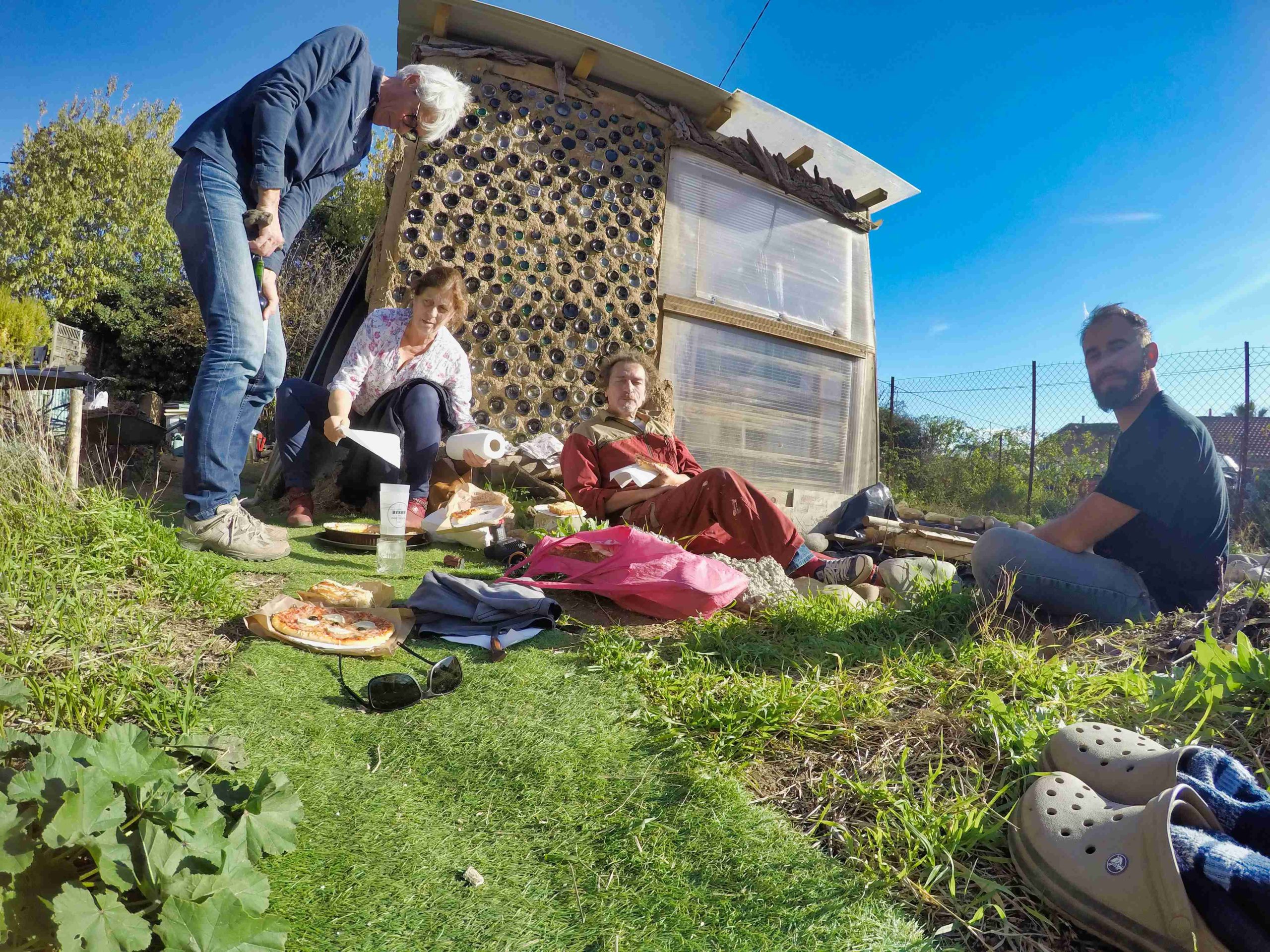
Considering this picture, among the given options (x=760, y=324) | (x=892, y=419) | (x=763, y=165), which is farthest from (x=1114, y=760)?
(x=892, y=419)

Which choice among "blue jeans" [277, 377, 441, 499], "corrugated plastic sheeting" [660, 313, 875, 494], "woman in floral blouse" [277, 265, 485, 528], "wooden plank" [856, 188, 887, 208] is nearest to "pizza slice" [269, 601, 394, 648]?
"woman in floral blouse" [277, 265, 485, 528]

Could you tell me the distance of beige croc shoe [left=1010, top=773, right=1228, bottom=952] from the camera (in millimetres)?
1017

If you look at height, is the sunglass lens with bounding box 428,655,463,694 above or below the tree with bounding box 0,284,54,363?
below

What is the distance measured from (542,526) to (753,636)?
5.60 feet

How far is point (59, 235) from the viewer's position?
583 inches

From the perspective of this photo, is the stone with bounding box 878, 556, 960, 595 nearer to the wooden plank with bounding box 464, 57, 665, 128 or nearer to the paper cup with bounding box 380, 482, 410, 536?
the paper cup with bounding box 380, 482, 410, 536

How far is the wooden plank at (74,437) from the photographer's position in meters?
2.62

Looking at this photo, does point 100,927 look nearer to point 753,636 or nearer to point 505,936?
point 505,936

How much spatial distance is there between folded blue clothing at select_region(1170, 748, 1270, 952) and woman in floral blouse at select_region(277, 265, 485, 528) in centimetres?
339

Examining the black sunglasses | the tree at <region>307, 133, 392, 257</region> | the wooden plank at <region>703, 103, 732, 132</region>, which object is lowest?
the black sunglasses

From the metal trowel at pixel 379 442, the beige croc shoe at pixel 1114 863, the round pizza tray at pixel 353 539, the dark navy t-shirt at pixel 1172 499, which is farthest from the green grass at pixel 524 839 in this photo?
the dark navy t-shirt at pixel 1172 499

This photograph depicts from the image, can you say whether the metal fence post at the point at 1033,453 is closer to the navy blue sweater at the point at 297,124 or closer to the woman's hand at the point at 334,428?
the woman's hand at the point at 334,428

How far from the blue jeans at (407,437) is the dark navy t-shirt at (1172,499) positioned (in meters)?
3.26

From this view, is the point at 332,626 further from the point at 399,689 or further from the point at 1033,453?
the point at 1033,453
